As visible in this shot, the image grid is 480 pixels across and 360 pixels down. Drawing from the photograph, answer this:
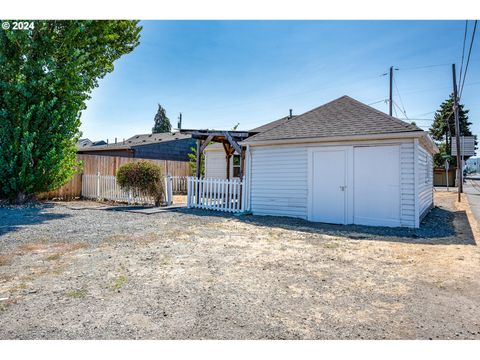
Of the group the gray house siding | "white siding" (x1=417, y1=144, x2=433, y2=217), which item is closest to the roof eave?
"white siding" (x1=417, y1=144, x2=433, y2=217)

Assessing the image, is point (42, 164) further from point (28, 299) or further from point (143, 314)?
point (143, 314)

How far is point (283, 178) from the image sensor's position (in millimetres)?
9664

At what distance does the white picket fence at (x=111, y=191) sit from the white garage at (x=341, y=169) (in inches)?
152

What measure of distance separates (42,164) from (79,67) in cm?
397

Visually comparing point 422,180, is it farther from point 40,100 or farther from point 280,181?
point 40,100

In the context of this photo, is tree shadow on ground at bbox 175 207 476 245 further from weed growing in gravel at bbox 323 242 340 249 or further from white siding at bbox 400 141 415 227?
weed growing in gravel at bbox 323 242 340 249

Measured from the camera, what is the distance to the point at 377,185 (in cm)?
809

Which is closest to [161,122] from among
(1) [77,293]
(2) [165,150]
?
(2) [165,150]

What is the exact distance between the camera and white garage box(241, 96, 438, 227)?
306 inches

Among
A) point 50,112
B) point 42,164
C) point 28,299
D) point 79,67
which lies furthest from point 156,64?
point 28,299

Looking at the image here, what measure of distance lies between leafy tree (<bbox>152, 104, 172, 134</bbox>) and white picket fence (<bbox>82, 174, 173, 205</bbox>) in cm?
3476

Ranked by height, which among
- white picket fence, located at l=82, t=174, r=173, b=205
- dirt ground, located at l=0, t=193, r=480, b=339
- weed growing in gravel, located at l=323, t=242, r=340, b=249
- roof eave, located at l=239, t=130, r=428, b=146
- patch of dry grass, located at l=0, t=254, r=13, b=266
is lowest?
weed growing in gravel, located at l=323, t=242, r=340, b=249

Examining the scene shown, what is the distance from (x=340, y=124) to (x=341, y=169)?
155cm

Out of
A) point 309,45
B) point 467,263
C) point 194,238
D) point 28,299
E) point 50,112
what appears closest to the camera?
point 28,299
